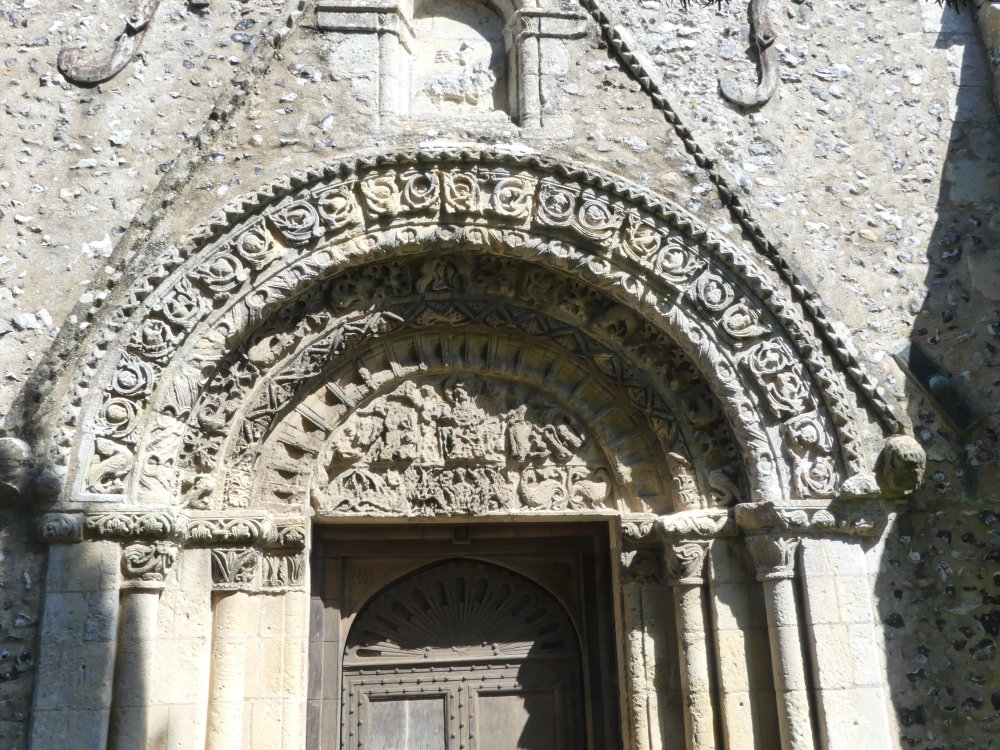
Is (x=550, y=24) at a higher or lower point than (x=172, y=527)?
higher

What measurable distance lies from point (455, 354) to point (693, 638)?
1.81 meters

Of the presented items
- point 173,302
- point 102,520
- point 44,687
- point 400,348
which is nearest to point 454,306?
point 400,348

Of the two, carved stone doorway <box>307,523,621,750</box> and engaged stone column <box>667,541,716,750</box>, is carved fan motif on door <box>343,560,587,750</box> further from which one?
engaged stone column <box>667,541,716,750</box>

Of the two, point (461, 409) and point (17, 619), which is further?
point (461, 409)

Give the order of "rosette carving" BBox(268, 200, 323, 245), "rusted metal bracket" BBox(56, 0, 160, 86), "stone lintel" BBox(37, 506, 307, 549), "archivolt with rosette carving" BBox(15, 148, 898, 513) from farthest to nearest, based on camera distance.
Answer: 1. "rusted metal bracket" BBox(56, 0, 160, 86)
2. "rosette carving" BBox(268, 200, 323, 245)
3. "archivolt with rosette carving" BBox(15, 148, 898, 513)
4. "stone lintel" BBox(37, 506, 307, 549)

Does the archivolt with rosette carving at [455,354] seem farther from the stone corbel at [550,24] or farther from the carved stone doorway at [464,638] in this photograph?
the stone corbel at [550,24]

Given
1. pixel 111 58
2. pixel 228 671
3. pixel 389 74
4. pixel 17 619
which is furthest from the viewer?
pixel 389 74

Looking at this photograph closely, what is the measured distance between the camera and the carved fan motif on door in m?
4.84

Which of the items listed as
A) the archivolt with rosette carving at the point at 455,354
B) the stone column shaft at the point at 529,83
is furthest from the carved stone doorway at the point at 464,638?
the stone column shaft at the point at 529,83

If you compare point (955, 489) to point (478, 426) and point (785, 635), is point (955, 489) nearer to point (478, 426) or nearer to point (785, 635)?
point (785, 635)

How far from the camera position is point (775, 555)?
4.34 m

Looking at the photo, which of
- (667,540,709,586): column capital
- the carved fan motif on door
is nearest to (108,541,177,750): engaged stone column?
the carved fan motif on door

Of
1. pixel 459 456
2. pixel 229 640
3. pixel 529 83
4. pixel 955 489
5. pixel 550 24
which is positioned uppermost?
pixel 550 24

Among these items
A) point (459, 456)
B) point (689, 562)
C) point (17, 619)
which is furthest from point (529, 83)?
point (17, 619)
